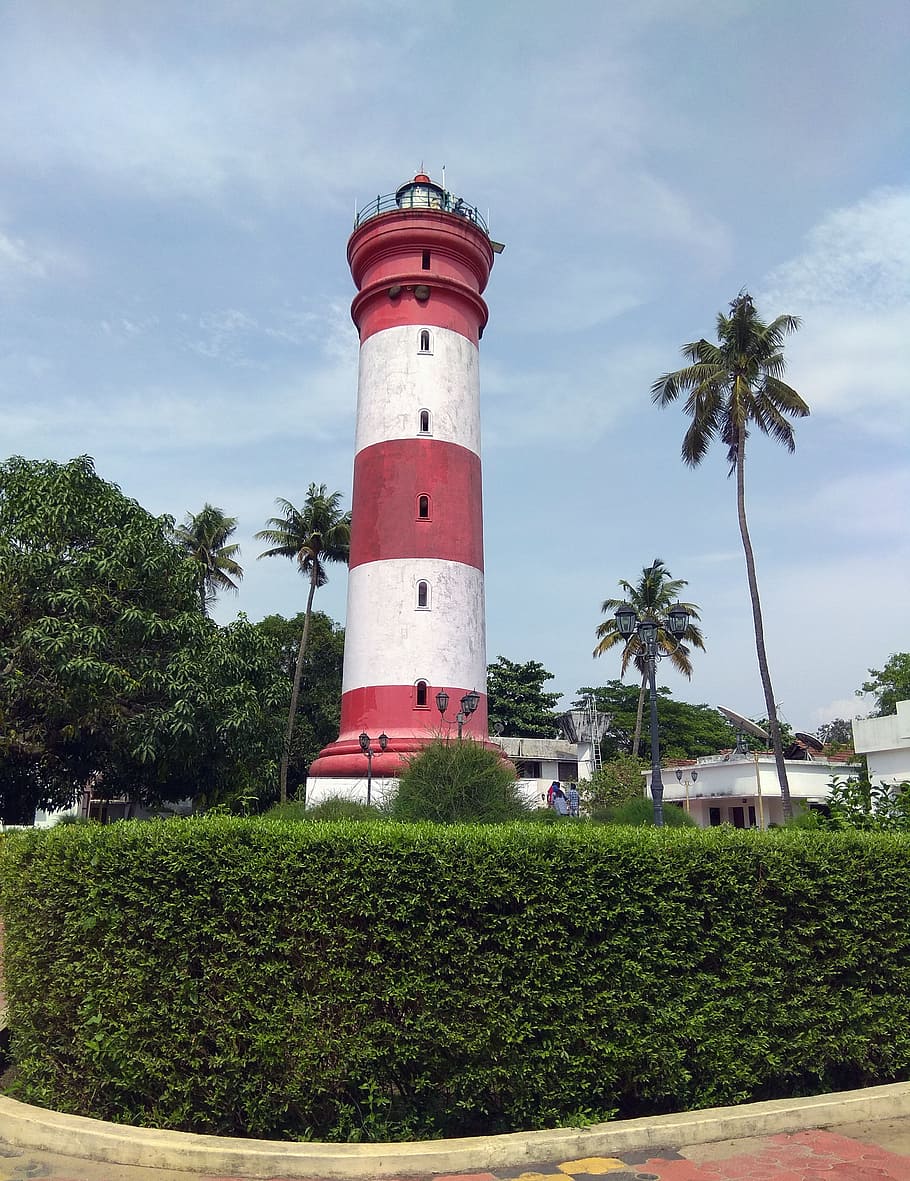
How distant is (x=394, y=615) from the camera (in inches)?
870

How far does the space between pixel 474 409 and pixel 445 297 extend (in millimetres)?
3067

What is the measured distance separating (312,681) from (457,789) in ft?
96.9

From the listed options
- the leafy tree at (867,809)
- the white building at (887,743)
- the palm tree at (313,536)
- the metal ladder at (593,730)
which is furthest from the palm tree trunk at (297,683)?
the leafy tree at (867,809)

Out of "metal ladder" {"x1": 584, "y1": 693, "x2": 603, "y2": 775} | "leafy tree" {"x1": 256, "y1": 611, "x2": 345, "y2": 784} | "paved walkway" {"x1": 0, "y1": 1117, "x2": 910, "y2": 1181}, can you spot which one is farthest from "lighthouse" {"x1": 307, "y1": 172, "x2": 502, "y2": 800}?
"metal ladder" {"x1": 584, "y1": 693, "x2": 603, "y2": 775}

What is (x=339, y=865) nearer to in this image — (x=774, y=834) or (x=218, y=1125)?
(x=218, y=1125)

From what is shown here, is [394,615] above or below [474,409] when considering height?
below

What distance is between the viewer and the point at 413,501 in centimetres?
2266

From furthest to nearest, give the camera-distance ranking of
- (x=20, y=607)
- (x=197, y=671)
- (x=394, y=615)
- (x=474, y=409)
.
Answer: (x=474, y=409), (x=394, y=615), (x=197, y=671), (x=20, y=607)

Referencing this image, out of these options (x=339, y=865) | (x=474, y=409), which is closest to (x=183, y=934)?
(x=339, y=865)

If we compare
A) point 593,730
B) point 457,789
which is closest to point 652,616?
point 593,730

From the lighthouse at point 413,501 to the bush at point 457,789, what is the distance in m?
3.03

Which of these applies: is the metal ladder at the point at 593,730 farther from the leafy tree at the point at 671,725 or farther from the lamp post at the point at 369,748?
the lamp post at the point at 369,748

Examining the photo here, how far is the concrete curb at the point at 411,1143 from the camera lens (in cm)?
520

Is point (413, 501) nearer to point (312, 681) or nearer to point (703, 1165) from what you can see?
point (703, 1165)
